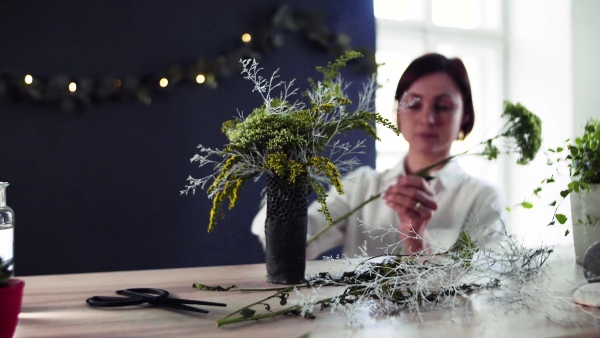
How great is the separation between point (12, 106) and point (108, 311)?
6.49 feet

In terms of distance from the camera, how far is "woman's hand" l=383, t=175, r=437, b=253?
3090mm

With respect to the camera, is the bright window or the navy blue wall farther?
the bright window

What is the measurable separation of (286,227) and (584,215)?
879mm

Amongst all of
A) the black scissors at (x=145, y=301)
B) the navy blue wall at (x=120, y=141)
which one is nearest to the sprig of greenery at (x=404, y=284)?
the black scissors at (x=145, y=301)

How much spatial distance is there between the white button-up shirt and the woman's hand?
8 centimetres

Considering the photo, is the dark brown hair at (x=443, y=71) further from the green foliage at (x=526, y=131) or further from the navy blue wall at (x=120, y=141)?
the green foliage at (x=526, y=131)

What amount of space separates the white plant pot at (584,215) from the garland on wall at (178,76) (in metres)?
1.93

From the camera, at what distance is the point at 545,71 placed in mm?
3869

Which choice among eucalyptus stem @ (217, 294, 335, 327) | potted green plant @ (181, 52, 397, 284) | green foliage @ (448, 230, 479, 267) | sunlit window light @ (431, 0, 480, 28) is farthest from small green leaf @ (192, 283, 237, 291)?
sunlit window light @ (431, 0, 480, 28)

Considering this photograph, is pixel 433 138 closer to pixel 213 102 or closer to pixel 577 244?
pixel 213 102

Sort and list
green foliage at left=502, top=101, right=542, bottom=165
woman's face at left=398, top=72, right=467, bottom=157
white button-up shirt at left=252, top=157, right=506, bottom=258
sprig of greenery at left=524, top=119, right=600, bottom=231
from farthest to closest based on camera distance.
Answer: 1. woman's face at left=398, top=72, right=467, bottom=157
2. white button-up shirt at left=252, top=157, right=506, bottom=258
3. green foliage at left=502, top=101, right=542, bottom=165
4. sprig of greenery at left=524, top=119, right=600, bottom=231

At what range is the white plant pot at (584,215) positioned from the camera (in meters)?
1.69

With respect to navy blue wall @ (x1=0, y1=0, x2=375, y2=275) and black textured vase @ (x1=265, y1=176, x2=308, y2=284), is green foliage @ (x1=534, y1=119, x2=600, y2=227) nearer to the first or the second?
black textured vase @ (x1=265, y1=176, x2=308, y2=284)

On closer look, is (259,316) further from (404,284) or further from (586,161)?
(586,161)
